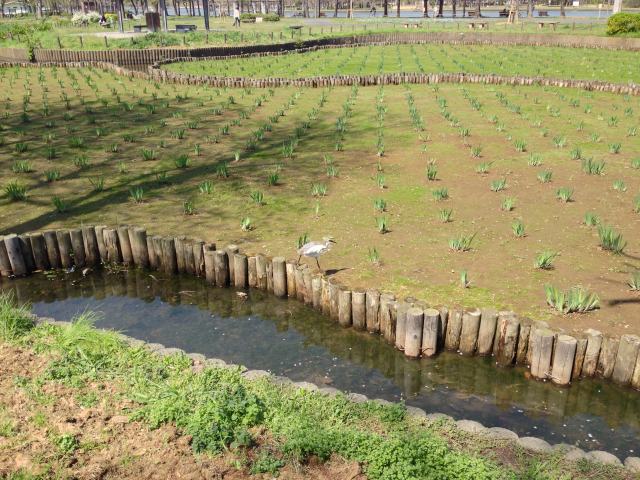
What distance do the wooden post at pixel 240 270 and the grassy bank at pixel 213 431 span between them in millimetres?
2352

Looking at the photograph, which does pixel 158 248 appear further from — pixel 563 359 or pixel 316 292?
pixel 563 359

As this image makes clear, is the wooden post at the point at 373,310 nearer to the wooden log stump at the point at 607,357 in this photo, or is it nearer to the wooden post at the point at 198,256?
the wooden log stump at the point at 607,357

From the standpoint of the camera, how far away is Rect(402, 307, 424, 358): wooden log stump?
20.5 ft

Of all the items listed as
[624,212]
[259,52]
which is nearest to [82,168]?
[624,212]

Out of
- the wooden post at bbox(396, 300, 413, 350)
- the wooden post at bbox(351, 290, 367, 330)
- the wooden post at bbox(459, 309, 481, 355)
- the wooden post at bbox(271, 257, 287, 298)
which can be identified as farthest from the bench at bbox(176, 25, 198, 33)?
the wooden post at bbox(459, 309, 481, 355)

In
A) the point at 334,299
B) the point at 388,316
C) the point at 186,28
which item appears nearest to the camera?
the point at 388,316

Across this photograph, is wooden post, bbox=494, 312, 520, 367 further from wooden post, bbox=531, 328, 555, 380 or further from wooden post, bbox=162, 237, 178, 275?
wooden post, bbox=162, 237, 178, 275

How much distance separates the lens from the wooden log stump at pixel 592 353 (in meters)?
5.82

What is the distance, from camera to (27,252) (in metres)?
8.48

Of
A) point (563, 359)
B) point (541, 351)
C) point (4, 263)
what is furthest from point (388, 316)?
point (4, 263)

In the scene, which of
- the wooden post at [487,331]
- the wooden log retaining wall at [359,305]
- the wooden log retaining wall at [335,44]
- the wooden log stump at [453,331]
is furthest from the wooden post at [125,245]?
the wooden log retaining wall at [335,44]

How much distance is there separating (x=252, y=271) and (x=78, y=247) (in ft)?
9.86

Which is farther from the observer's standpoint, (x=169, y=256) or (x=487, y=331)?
(x=169, y=256)

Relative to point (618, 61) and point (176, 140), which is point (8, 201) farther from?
point (618, 61)
